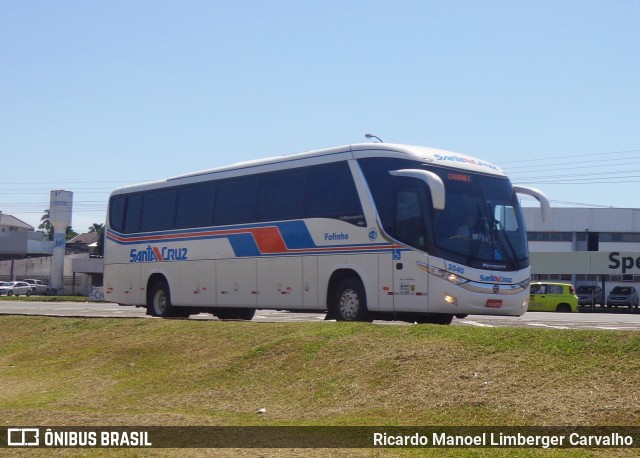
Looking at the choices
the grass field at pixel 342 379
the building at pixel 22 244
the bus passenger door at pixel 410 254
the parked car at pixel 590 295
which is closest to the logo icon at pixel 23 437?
the grass field at pixel 342 379

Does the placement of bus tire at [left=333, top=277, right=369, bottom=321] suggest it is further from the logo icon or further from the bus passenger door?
the logo icon

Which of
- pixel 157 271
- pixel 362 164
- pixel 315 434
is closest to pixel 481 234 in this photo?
pixel 362 164

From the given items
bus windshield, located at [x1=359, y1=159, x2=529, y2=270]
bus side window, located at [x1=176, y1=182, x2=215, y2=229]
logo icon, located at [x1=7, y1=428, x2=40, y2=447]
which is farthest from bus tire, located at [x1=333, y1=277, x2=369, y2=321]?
logo icon, located at [x1=7, y1=428, x2=40, y2=447]

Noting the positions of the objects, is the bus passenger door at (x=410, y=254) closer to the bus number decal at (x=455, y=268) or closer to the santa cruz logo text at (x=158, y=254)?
the bus number decal at (x=455, y=268)

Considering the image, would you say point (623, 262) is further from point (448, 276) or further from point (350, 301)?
point (448, 276)

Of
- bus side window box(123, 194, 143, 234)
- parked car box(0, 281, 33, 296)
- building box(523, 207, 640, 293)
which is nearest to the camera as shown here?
bus side window box(123, 194, 143, 234)

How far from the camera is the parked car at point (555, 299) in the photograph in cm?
4262

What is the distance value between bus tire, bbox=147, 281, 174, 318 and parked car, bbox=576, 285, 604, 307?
33.2 metres

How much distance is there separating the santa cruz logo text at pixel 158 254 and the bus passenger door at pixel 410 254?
304 inches

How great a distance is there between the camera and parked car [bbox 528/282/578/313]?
42.6 meters

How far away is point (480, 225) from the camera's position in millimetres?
16203

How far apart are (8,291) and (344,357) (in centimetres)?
6162

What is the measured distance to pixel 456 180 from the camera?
1655cm

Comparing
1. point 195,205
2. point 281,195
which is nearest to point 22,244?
point 195,205
